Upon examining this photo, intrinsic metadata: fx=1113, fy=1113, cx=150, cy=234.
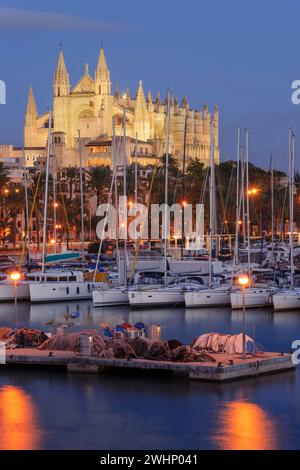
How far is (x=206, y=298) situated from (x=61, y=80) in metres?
144

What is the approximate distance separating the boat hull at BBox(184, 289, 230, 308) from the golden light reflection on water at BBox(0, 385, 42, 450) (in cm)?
1851

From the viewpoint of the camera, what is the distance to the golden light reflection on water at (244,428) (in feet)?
78.2

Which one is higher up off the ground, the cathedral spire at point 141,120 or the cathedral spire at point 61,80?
the cathedral spire at point 61,80

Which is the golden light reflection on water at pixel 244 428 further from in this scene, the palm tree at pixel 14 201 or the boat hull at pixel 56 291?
the palm tree at pixel 14 201

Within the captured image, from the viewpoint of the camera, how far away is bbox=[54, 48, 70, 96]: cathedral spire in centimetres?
18700

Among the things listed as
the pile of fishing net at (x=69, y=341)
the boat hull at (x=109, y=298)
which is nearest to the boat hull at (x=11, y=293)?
the boat hull at (x=109, y=298)

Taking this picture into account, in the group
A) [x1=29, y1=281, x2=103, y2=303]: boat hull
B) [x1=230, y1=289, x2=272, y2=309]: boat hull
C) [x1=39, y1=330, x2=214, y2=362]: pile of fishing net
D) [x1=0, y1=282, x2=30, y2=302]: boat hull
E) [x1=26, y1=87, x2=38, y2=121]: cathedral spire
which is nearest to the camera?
[x1=39, y1=330, x2=214, y2=362]: pile of fishing net

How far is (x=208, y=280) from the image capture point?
50.5m

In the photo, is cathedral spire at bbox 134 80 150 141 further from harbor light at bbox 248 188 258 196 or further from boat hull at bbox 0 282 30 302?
boat hull at bbox 0 282 30 302

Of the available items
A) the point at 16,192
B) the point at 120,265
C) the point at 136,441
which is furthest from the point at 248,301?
the point at 16,192

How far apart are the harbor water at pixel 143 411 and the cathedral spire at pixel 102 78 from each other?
155 m

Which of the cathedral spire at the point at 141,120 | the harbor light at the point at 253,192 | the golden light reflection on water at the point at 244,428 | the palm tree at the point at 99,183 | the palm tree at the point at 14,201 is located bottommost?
the golden light reflection on water at the point at 244,428
